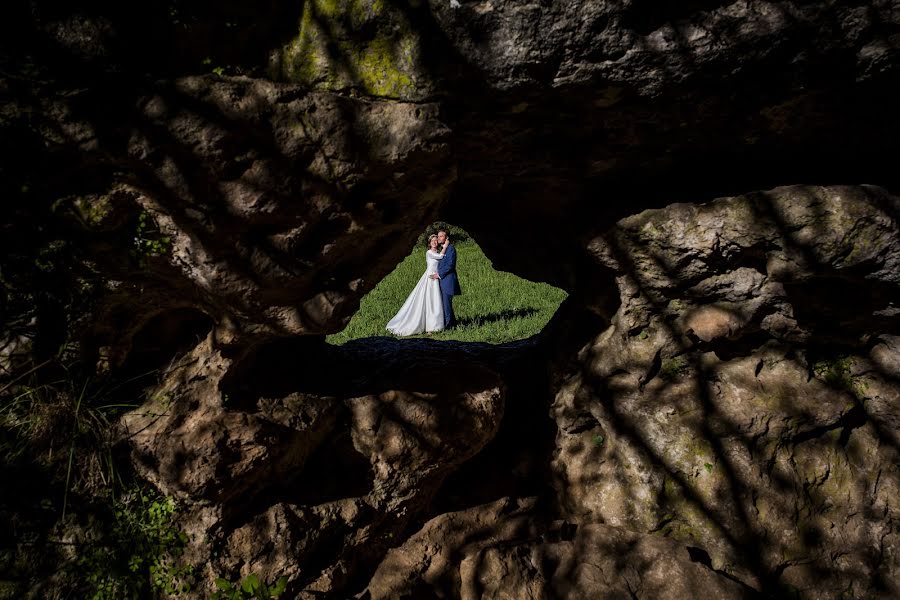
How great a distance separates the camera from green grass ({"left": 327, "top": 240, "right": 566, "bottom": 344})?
25.9 feet

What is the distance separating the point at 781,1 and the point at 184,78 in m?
2.57

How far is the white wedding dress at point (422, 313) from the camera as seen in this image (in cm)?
861

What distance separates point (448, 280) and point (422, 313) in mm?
1017

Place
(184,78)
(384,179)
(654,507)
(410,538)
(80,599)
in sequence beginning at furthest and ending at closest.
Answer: (410,538) → (654,507) → (80,599) → (384,179) → (184,78)

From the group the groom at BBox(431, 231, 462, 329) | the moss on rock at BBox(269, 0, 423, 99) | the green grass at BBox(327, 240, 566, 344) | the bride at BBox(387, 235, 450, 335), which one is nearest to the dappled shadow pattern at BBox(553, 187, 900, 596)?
the moss on rock at BBox(269, 0, 423, 99)

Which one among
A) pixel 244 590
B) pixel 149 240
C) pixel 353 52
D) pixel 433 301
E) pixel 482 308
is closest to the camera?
pixel 353 52

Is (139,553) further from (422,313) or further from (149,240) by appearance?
(422,313)

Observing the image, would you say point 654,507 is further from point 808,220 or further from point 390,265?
point 390,265

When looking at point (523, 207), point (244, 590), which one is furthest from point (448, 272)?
point (244, 590)

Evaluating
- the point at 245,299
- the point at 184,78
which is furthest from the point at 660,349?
the point at 184,78

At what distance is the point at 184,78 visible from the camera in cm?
220

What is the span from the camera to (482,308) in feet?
30.8

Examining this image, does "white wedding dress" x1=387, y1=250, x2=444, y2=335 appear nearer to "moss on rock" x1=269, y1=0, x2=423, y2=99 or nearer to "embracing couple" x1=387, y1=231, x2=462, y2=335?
"embracing couple" x1=387, y1=231, x2=462, y2=335

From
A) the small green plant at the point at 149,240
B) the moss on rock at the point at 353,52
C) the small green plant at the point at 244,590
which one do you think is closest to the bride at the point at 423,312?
the small green plant at the point at 244,590
